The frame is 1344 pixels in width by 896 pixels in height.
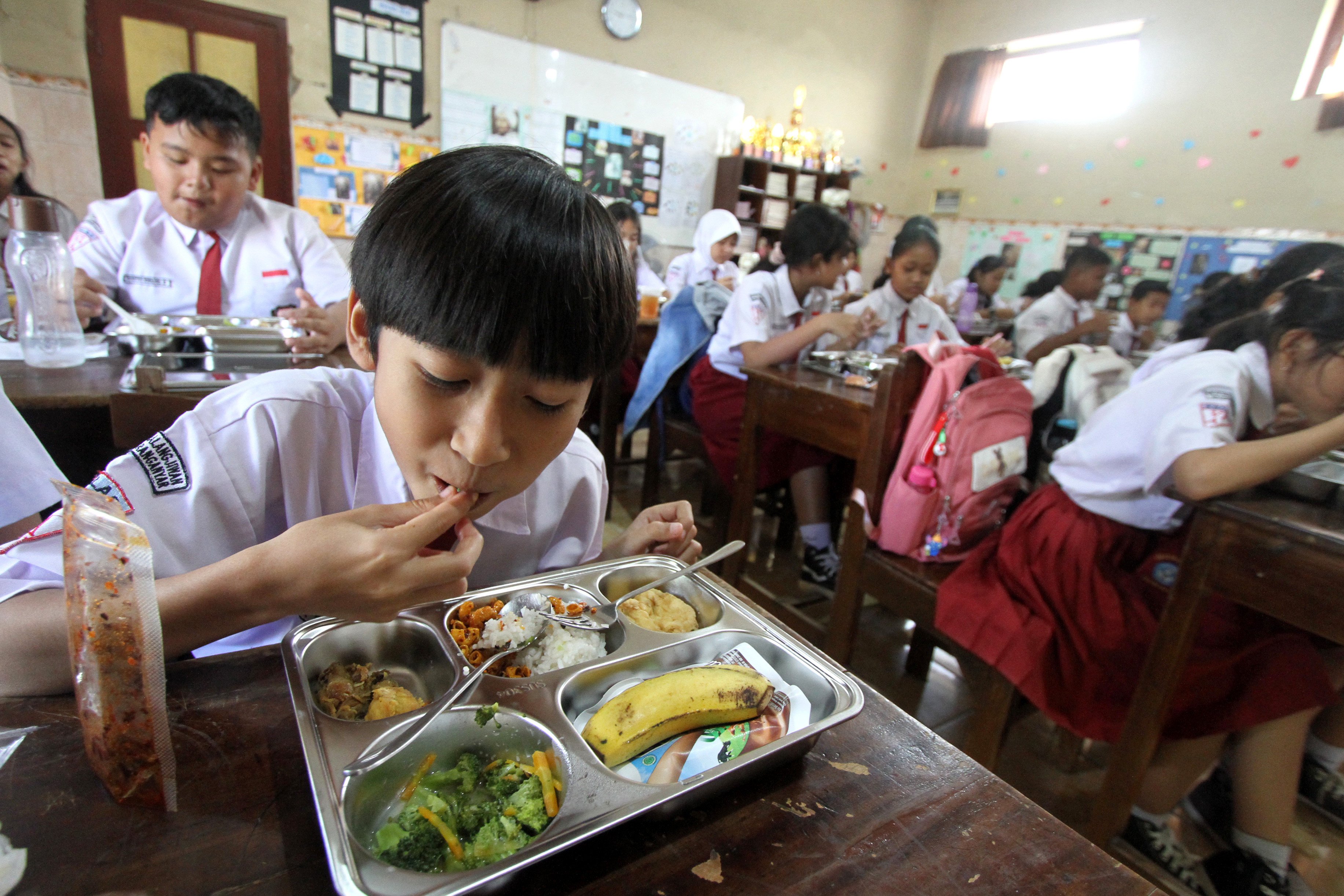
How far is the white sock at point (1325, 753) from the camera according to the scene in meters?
1.90

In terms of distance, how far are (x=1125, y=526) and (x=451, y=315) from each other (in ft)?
5.95

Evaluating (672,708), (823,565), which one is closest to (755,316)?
(823,565)

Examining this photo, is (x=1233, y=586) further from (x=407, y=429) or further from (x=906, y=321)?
(x=906, y=321)

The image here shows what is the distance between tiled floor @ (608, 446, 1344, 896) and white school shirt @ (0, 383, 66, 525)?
6.11 ft

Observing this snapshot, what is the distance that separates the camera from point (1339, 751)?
190 cm

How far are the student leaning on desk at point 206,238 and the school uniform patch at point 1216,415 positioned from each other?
7.80 feet

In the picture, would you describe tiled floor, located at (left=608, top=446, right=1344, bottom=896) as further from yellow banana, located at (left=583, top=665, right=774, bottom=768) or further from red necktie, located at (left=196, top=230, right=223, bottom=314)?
red necktie, located at (left=196, top=230, right=223, bottom=314)

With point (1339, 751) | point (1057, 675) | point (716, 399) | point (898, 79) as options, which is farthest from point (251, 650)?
point (898, 79)

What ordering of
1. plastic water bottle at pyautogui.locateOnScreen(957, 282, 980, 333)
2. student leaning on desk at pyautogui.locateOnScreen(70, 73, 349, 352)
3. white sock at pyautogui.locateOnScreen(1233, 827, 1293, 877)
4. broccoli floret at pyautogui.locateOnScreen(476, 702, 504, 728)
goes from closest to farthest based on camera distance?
broccoli floret at pyautogui.locateOnScreen(476, 702, 504, 728) → white sock at pyautogui.locateOnScreen(1233, 827, 1293, 877) → student leaning on desk at pyautogui.locateOnScreen(70, 73, 349, 352) → plastic water bottle at pyautogui.locateOnScreen(957, 282, 980, 333)

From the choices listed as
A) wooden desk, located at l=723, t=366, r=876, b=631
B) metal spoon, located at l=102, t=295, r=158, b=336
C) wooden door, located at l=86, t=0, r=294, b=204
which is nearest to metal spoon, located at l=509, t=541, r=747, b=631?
wooden desk, located at l=723, t=366, r=876, b=631

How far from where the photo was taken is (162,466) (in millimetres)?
832

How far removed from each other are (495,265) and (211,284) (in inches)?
92.5

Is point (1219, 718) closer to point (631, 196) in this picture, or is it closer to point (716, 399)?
point (716, 399)

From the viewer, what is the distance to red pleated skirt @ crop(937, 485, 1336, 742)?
1.55m
